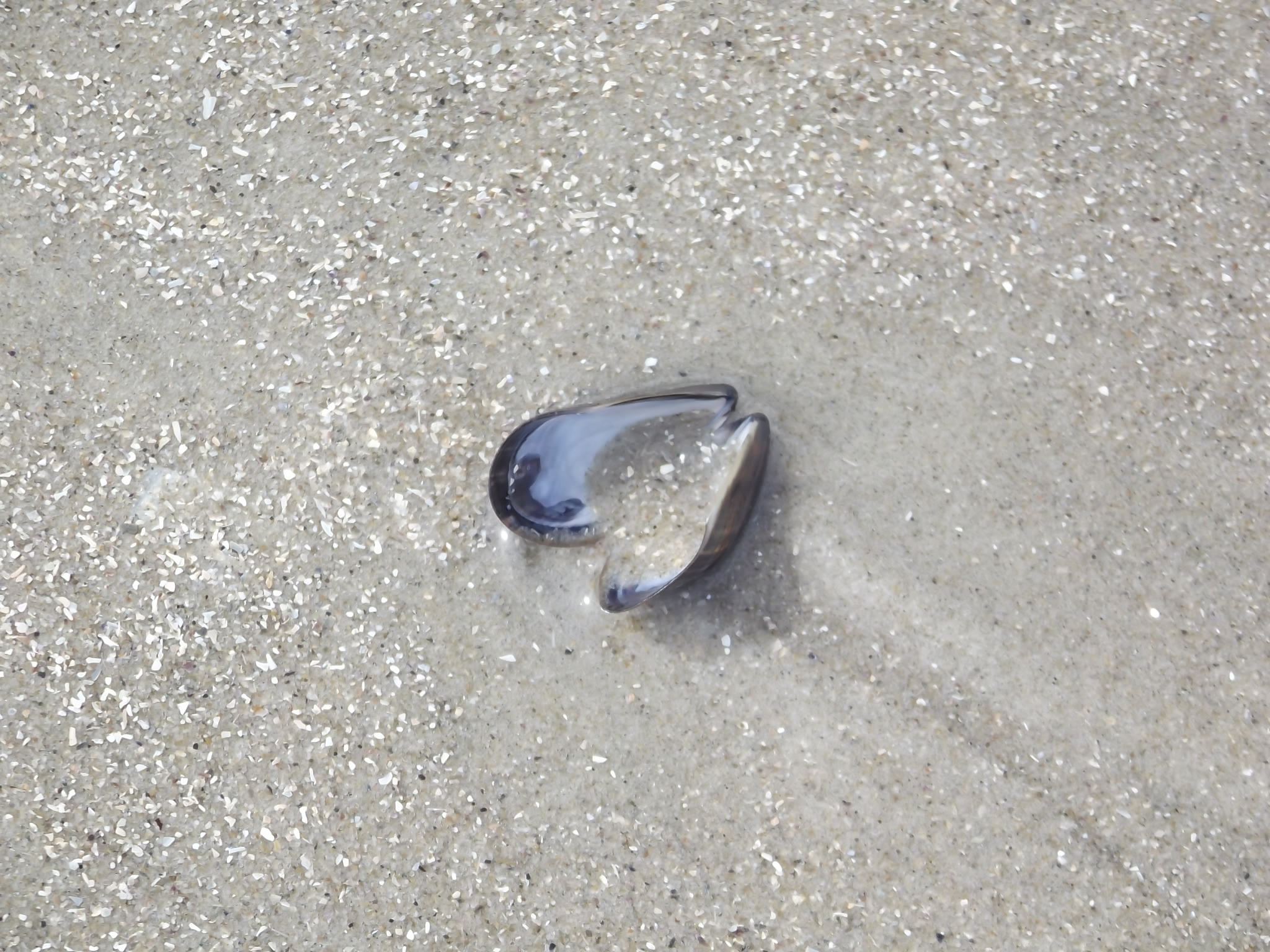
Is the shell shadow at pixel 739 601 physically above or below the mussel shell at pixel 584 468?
below

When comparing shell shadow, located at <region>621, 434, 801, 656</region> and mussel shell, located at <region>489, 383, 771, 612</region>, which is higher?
mussel shell, located at <region>489, 383, 771, 612</region>

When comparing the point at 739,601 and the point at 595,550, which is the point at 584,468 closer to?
the point at 595,550

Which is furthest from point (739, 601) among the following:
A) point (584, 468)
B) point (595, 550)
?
point (584, 468)

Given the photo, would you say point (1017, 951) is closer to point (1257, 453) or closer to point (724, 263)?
point (1257, 453)

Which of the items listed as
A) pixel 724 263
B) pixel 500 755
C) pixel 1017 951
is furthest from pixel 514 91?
pixel 1017 951
